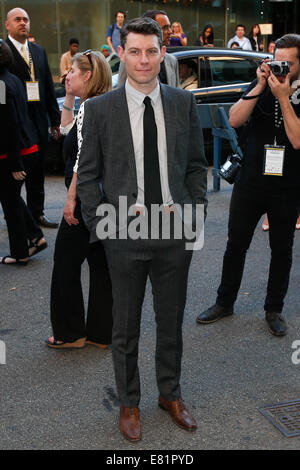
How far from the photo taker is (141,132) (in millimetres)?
2908

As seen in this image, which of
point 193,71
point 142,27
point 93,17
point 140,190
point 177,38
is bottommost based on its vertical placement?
point 140,190

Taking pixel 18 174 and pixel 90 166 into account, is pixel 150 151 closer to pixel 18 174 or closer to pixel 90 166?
pixel 90 166

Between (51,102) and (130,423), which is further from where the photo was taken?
(51,102)

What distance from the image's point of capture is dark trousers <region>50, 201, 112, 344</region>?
3965 millimetres

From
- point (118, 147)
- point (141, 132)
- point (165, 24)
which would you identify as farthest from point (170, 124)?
point (165, 24)

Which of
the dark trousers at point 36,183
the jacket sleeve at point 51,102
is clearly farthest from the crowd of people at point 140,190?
the jacket sleeve at point 51,102

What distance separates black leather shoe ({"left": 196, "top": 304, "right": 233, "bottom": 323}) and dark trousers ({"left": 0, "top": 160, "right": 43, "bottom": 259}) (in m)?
1.94

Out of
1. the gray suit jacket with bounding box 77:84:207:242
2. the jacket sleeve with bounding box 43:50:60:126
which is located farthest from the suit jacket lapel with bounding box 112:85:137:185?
the jacket sleeve with bounding box 43:50:60:126

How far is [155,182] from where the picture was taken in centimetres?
294

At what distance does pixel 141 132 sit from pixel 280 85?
1233 millimetres

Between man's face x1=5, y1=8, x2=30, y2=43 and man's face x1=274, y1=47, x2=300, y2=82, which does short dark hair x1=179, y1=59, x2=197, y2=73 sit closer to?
man's face x1=5, y1=8, x2=30, y2=43

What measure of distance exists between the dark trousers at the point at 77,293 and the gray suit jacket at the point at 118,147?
0.94 m

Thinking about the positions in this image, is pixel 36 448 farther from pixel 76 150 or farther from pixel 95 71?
pixel 95 71
